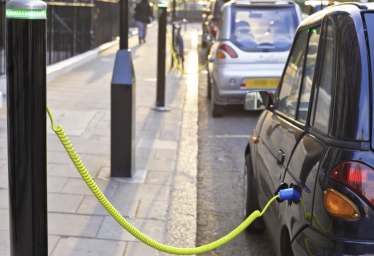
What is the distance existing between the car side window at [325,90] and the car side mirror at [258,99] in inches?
39.6

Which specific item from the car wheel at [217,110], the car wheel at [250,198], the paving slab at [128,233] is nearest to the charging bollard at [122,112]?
the paving slab at [128,233]

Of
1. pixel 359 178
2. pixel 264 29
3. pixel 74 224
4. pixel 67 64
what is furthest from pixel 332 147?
pixel 67 64

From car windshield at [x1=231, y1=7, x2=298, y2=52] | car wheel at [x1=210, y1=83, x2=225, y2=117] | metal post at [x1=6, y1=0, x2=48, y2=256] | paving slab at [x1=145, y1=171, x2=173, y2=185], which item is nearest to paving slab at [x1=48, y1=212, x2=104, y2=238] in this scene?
paving slab at [x1=145, y1=171, x2=173, y2=185]

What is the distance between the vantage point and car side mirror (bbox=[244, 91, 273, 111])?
3430 mm

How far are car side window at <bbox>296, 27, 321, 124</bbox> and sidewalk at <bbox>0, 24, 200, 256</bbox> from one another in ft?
4.67

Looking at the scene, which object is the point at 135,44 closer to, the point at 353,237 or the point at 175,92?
the point at 175,92

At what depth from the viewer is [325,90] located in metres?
2.32

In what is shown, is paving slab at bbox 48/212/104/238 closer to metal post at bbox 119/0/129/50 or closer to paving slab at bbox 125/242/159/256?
paving slab at bbox 125/242/159/256

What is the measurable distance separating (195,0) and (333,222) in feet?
169

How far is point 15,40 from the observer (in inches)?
69.0

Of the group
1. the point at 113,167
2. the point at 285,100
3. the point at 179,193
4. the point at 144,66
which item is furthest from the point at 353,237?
the point at 144,66

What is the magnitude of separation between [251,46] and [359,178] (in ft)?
20.4

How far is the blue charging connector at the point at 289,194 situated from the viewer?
2.28m

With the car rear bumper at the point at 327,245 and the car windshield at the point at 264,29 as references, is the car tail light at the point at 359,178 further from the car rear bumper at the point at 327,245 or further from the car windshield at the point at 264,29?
the car windshield at the point at 264,29
